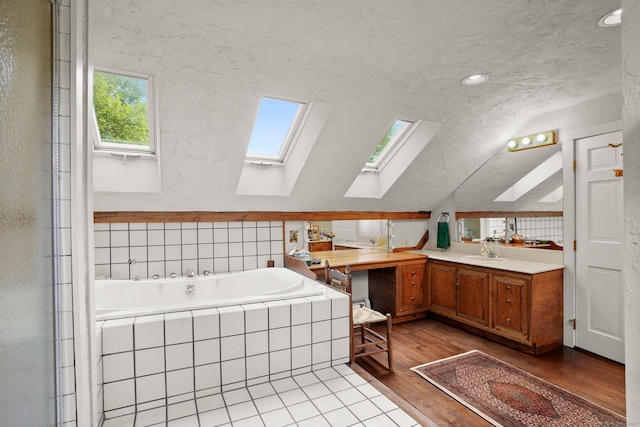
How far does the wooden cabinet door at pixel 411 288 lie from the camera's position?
3.60m

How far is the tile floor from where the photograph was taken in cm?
163

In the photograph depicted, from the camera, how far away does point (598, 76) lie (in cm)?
234

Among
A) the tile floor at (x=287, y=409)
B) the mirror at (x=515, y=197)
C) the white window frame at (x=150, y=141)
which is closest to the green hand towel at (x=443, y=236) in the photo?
the mirror at (x=515, y=197)

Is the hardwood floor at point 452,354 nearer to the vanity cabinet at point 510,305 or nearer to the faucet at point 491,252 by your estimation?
the vanity cabinet at point 510,305

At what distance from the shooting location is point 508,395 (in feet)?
7.07

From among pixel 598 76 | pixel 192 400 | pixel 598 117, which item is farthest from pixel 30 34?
pixel 598 117

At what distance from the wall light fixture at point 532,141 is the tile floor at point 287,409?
275cm

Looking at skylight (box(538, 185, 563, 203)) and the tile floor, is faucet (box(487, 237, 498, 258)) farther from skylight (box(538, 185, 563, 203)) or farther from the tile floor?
the tile floor

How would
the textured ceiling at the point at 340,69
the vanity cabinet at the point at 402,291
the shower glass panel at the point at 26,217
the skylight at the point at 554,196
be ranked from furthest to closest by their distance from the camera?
the vanity cabinet at the point at 402,291
the skylight at the point at 554,196
the textured ceiling at the point at 340,69
the shower glass panel at the point at 26,217

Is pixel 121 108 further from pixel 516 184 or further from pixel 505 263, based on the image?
pixel 516 184

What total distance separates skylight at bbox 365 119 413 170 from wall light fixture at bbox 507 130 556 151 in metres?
1.13

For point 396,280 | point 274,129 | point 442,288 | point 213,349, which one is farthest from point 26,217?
point 442,288

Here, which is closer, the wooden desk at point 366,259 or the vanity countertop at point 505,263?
the vanity countertop at point 505,263

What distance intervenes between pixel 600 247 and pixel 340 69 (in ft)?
8.47
